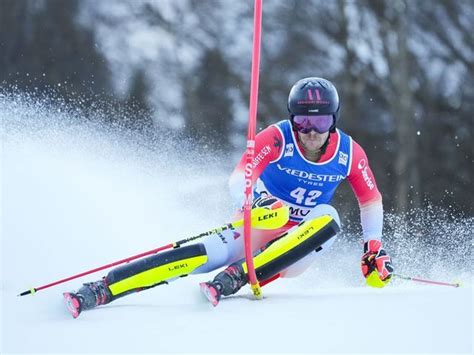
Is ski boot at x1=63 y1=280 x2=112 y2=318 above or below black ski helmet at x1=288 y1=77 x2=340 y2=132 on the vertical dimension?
below

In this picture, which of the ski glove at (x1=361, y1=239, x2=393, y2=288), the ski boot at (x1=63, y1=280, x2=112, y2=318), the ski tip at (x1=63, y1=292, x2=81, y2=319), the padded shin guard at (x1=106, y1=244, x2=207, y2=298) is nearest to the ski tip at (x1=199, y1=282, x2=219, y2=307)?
the padded shin guard at (x1=106, y1=244, x2=207, y2=298)

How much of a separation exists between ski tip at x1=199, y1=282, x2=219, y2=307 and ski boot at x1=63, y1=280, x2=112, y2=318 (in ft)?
1.42

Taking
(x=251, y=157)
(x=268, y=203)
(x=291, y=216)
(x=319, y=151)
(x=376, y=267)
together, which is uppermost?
(x=251, y=157)

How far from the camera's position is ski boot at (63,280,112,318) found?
11.9ft

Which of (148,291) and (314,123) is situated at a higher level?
(314,123)

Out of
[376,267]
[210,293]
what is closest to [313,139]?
[376,267]

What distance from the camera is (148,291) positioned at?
4430mm

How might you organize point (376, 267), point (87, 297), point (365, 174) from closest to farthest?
point (87, 297) < point (376, 267) < point (365, 174)

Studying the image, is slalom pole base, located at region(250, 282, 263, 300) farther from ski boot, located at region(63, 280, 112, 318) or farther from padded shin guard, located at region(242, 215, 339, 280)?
ski boot, located at region(63, 280, 112, 318)

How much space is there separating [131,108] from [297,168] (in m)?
17.4

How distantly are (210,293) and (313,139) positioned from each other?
111 centimetres

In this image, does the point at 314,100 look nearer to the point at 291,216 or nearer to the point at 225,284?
the point at 291,216

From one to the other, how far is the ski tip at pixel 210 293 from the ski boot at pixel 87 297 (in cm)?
43

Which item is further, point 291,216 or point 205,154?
point 205,154
